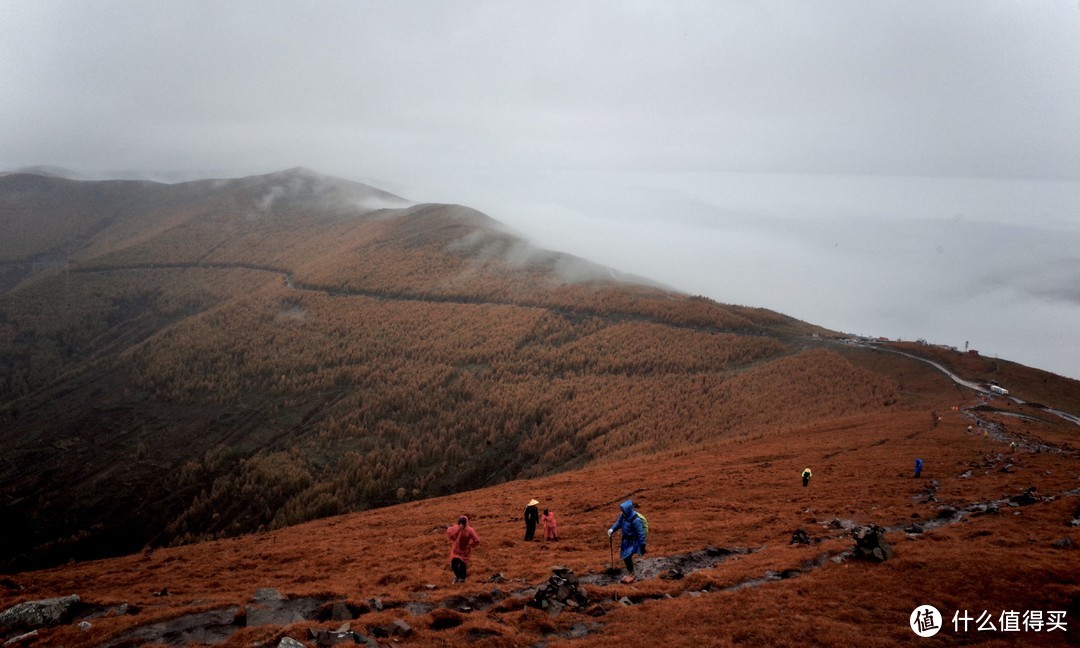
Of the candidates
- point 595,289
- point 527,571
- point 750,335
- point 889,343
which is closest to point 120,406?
point 595,289

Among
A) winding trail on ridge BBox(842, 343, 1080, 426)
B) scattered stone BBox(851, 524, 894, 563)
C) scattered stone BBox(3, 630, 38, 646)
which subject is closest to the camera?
scattered stone BBox(3, 630, 38, 646)

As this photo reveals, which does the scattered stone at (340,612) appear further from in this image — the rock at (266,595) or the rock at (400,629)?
the rock at (266,595)

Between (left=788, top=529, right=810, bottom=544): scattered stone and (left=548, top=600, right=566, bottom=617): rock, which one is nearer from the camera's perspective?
(left=548, top=600, right=566, bottom=617): rock

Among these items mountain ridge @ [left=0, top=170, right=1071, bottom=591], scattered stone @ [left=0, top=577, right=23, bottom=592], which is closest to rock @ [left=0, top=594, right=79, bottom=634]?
scattered stone @ [left=0, top=577, right=23, bottom=592]

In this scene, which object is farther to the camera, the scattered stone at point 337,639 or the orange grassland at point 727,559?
the orange grassland at point 727,559

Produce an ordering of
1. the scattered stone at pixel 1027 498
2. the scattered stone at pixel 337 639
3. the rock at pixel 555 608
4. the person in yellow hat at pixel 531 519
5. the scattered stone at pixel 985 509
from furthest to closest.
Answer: the person in yellow hat at pixel 531 519 < the scattered stone at pixel 1027 498 < the scattered stone at pixel 985 509 < the rock at pixel 555 608 < the scattered stone at pixel 337 639

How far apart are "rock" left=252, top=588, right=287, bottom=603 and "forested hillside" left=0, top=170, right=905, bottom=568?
4134 cm

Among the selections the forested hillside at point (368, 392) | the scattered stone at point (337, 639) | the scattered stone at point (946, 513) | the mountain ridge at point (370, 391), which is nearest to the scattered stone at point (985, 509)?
the scattered stone at point (946, 513)

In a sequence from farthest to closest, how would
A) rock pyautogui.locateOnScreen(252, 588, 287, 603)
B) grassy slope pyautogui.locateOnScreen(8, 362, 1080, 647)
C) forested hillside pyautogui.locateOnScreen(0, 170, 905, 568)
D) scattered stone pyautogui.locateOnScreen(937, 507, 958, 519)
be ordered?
forested hillside pyautogui.locateOnScreen(0, 170, 905, 568) → scattered stone pyautogui.locateOnScreen(937, 507, 958, 519) → rock pyautogui.locateOnScreen(252, 588, 287, 603) → grassy slope pyautogui.locateOnScreen(8, 362, 1080, 647)

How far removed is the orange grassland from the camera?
39.8 ft

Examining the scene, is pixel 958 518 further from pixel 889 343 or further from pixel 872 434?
pixel 889 343

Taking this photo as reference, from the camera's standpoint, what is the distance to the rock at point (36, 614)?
14836 mm

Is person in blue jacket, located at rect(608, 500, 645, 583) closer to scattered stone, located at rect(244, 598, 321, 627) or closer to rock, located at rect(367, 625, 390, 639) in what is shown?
rock, located at rect(367, 625, 390, 639)

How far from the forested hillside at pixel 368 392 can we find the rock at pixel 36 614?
44004 millimetres
